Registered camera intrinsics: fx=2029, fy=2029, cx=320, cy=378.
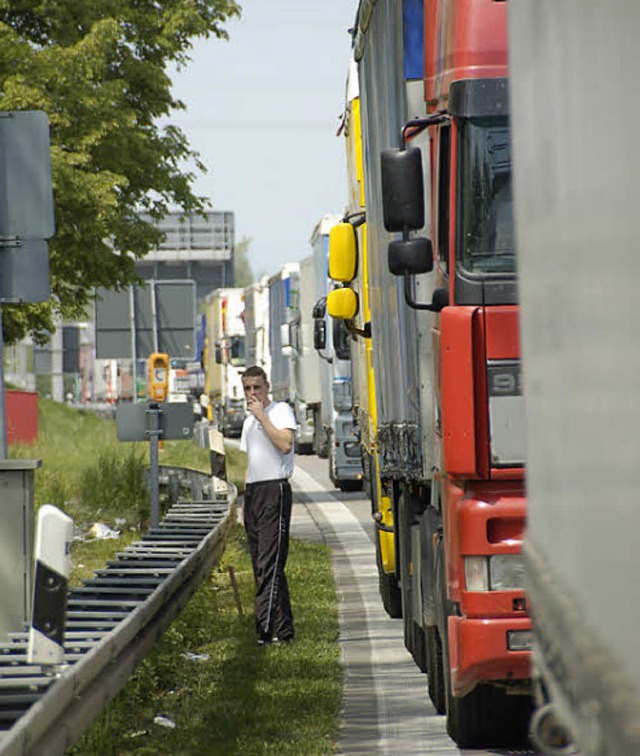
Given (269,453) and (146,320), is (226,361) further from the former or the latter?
(269,453)

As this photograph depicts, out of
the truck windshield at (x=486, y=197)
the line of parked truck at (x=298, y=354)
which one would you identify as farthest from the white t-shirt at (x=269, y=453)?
the line of parked truck at (x=298, y=354)

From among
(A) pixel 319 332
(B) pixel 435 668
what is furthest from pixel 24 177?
(A) pixel 319 332

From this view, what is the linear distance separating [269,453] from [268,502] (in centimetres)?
32

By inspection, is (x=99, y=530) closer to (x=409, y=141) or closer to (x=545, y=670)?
(x=409, y=141)

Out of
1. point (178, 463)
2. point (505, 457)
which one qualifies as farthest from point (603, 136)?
point (178, 463)

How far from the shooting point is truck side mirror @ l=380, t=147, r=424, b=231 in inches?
332

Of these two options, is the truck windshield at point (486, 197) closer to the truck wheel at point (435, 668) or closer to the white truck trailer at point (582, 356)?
the truck wheel at point (435, 668)

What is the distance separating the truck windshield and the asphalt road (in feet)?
7.27

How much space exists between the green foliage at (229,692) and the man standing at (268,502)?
0.25 metres

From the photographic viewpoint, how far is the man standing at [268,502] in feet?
43.1

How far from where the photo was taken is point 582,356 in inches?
143

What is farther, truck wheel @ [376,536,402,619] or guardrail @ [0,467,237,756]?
truck wheel @ [376,536,402,619]

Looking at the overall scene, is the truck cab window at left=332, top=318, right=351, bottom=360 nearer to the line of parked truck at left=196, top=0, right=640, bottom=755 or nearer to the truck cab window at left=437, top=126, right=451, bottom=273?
the line of parked truck at left=196, top=0, right=640, bottom=755

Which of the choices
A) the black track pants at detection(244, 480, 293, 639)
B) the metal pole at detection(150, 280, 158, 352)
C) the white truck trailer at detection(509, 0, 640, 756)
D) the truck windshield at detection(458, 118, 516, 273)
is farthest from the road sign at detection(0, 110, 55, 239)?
the metal pole at detection(150, 280, 158, 352)
